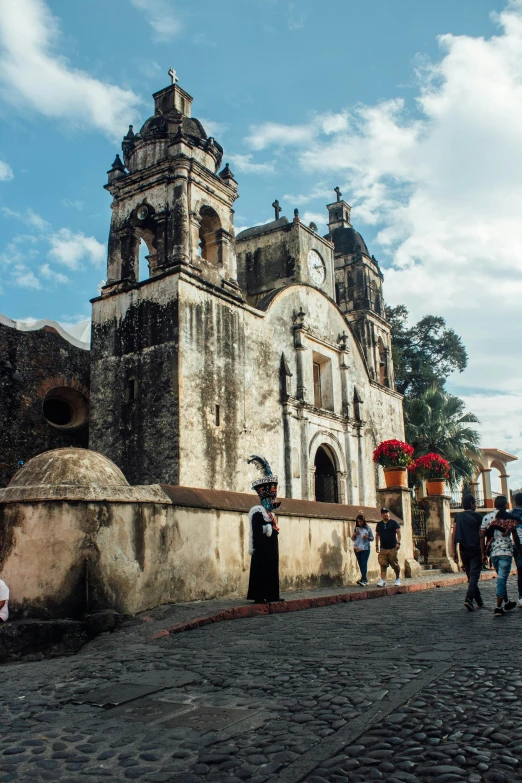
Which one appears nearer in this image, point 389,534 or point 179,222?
point 389,534

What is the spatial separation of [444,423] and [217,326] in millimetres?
14366

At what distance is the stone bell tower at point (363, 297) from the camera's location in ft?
82.3

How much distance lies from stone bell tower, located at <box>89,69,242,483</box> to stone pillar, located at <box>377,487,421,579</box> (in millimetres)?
5041

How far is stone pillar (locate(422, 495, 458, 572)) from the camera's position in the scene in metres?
17.5

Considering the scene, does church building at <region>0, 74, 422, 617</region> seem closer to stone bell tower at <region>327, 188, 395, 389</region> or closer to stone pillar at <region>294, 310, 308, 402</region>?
stone pillar at <region>294, 310, 308, 402</region>

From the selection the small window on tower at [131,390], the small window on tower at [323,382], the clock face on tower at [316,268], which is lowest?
the small window on tower at [131,390]

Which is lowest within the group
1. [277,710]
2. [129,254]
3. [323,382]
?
[277,710]

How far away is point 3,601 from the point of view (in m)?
6.00

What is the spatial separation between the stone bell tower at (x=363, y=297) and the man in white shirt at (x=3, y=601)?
1933 centimetres

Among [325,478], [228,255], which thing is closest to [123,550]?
[228,255]

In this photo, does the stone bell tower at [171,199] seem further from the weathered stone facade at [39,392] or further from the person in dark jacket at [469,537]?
the person in dark jacket at [469,537]

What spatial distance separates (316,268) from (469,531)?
1425cm

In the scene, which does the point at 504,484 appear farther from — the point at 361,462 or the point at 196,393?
the point at 196,393

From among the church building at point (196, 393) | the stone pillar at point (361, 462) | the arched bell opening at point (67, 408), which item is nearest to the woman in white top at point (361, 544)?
the church building at point (196, 393)
